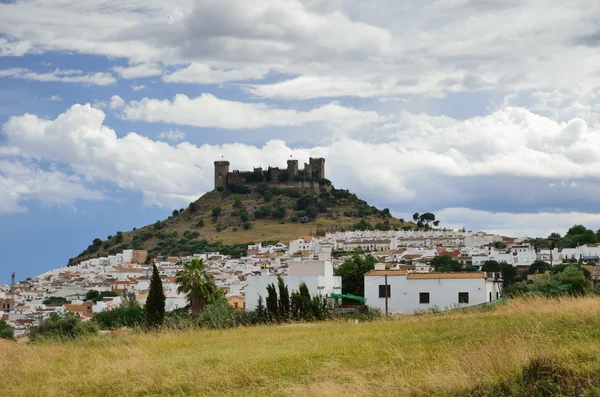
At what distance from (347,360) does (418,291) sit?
27.7 m

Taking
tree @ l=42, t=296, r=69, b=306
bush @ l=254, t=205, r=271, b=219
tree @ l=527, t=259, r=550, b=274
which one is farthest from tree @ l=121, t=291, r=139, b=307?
bush @ l=254, t=205, r=271, b=219

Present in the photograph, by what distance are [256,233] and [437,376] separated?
14331 cm

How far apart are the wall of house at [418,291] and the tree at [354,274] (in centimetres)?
763

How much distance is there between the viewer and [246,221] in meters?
154

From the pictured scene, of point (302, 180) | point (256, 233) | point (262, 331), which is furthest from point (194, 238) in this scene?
point (262, 331)

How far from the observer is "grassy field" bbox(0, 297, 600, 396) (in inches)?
312

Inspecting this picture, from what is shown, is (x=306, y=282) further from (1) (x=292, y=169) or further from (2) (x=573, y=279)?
(1) (x=292, y=169)

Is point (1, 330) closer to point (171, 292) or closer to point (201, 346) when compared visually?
point (171, 292)

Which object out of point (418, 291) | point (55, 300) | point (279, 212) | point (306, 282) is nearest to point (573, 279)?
point (418, 291)

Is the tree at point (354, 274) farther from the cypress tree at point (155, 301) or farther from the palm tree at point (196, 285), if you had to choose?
the cypress tree at point (155, 301)

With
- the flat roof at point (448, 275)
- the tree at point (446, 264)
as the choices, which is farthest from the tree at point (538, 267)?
the flat roof at point (448, 275)

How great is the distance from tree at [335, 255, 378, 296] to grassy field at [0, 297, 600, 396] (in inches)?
1295

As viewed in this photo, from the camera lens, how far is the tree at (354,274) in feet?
155

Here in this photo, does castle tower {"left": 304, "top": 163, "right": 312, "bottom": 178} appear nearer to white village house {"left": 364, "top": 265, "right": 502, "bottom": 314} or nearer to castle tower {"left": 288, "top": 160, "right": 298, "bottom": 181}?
castle tower {"left": 288, "top": 160, "right": 298, "bottom": 181}
